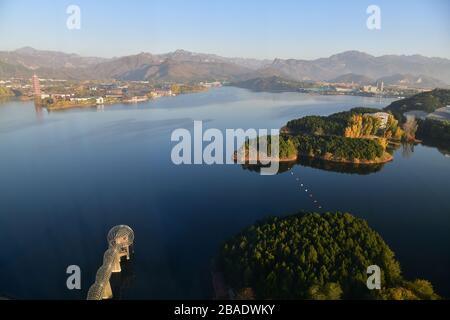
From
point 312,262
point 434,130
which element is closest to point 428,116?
point 434,130

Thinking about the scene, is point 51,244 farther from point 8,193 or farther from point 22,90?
point 22,90

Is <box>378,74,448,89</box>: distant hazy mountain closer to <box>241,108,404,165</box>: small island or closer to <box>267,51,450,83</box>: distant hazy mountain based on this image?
<box>267,51,450,83</box>: distant hazy mountain

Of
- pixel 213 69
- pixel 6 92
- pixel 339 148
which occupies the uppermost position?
pixel 213 69

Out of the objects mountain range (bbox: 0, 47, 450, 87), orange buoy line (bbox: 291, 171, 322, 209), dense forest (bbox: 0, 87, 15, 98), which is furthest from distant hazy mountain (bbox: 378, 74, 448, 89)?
orange buoy line (bbox: 291, 171, 322, 209)

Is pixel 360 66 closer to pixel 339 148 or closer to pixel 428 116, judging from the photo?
pixel 428 116

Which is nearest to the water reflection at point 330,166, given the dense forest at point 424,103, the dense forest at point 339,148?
the dense forest at point 339,148
